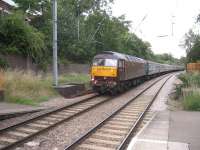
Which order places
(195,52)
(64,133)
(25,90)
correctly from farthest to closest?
1. (195,52)
2. (25,90)
3. (64,133)

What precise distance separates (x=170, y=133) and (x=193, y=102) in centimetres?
588

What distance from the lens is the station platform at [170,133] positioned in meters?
9.60

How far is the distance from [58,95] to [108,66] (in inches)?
156

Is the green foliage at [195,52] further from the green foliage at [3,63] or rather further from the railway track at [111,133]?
the railway track at [111,133]

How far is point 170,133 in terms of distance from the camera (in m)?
11.2

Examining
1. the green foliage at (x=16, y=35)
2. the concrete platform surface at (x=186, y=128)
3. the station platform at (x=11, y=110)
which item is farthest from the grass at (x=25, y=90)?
the concrete platform surface at (x=186, y=128)

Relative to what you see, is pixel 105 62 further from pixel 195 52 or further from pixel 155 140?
pixel 195 52

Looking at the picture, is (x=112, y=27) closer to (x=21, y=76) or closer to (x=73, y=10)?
(x=73, y=10)

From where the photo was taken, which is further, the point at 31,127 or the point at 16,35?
the point at 16,35

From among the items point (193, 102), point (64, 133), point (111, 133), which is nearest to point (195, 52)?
point (193, 102)

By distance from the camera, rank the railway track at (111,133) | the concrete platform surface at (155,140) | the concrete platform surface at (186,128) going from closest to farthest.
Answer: the concrete platform surface at (155,140)
the railway track at (111,133)
the concrete platform surface at (186,128)

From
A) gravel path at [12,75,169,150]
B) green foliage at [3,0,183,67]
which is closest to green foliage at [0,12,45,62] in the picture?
green foliage at [3,0,183,67]

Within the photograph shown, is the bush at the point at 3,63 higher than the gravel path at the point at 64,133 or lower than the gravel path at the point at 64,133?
higher

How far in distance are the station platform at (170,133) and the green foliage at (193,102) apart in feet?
3.39
